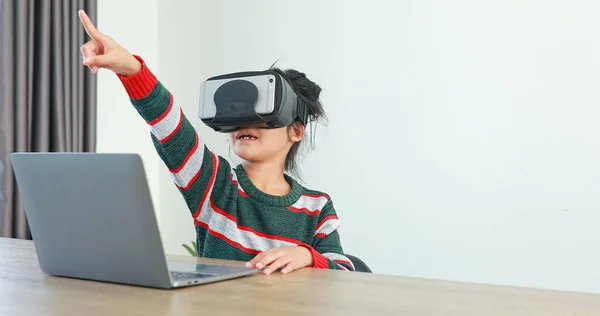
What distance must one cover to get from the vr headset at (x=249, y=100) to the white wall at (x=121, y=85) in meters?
2.05

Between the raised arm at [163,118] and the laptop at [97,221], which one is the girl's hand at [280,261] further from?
the raised arm at [163,118]

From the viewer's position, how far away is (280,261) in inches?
39.7

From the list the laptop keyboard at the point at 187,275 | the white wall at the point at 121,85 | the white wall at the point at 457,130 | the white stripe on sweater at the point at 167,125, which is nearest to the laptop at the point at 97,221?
the laptop keyboard at the point at 187,275

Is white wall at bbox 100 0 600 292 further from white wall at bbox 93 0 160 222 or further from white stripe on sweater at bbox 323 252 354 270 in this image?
white stripe on sweater at bbox 323 252 354 270

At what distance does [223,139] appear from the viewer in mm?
3381

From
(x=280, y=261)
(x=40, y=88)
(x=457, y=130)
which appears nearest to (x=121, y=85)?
(x=40, y=88)

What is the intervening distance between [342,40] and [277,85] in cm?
182

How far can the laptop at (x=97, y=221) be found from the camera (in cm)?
80

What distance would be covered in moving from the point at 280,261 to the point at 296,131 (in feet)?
2.05

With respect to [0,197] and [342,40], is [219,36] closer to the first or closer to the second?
[342,40]

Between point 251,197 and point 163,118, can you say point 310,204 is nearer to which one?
point 251,197

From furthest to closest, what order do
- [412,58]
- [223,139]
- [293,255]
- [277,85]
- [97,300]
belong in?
[223,139] < [412,58] < [277,85] < [293,255] < [97,300]

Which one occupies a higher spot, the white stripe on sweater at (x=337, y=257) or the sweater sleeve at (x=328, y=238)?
the sweater sleeve at (x=328, y=238)

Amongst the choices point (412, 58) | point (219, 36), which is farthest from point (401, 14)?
point (219, 36)
